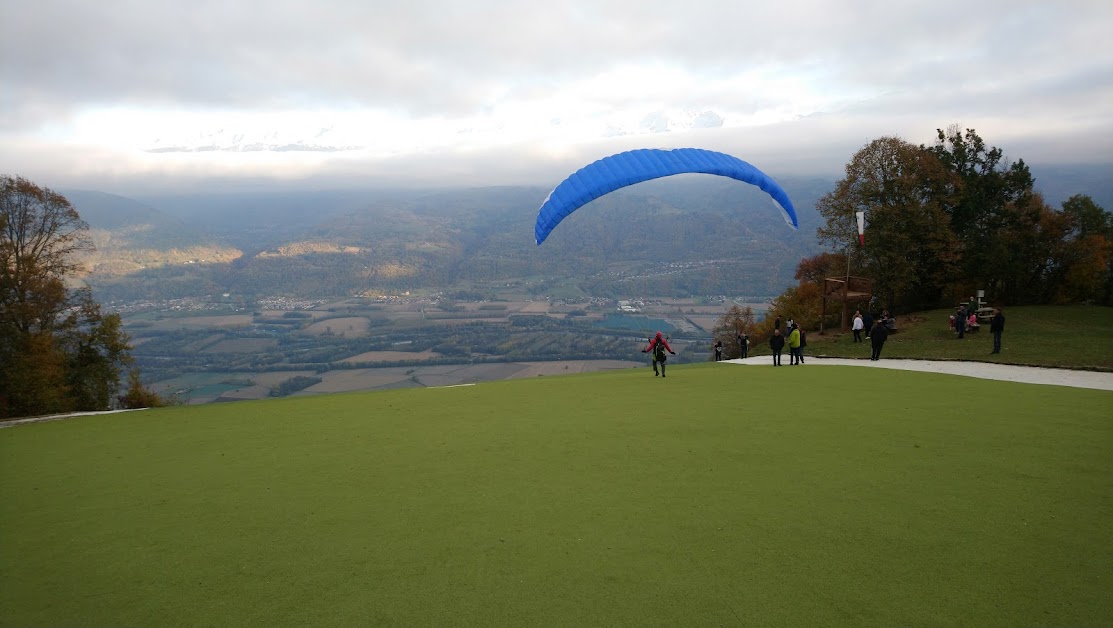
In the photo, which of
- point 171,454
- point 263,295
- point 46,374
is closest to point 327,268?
point 263,295

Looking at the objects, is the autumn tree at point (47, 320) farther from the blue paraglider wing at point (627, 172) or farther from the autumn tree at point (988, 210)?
the autumn tree at point (988, 210)

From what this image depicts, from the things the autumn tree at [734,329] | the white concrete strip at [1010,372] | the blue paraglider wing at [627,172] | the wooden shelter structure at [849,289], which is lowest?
the autumn tree at [734,329]

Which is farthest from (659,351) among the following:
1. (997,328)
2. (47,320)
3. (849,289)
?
(47,320)

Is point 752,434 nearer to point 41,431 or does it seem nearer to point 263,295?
point 41,431

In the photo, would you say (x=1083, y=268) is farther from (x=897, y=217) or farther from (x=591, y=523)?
(x=591, y=523)

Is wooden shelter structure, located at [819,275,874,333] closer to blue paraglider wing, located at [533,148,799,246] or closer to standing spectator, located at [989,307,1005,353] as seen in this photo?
standing spectator, located at [989,307,1005,353]

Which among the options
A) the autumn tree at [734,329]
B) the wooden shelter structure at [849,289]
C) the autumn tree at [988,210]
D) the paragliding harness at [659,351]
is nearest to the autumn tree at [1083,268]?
the autumn tree at [988,210]
